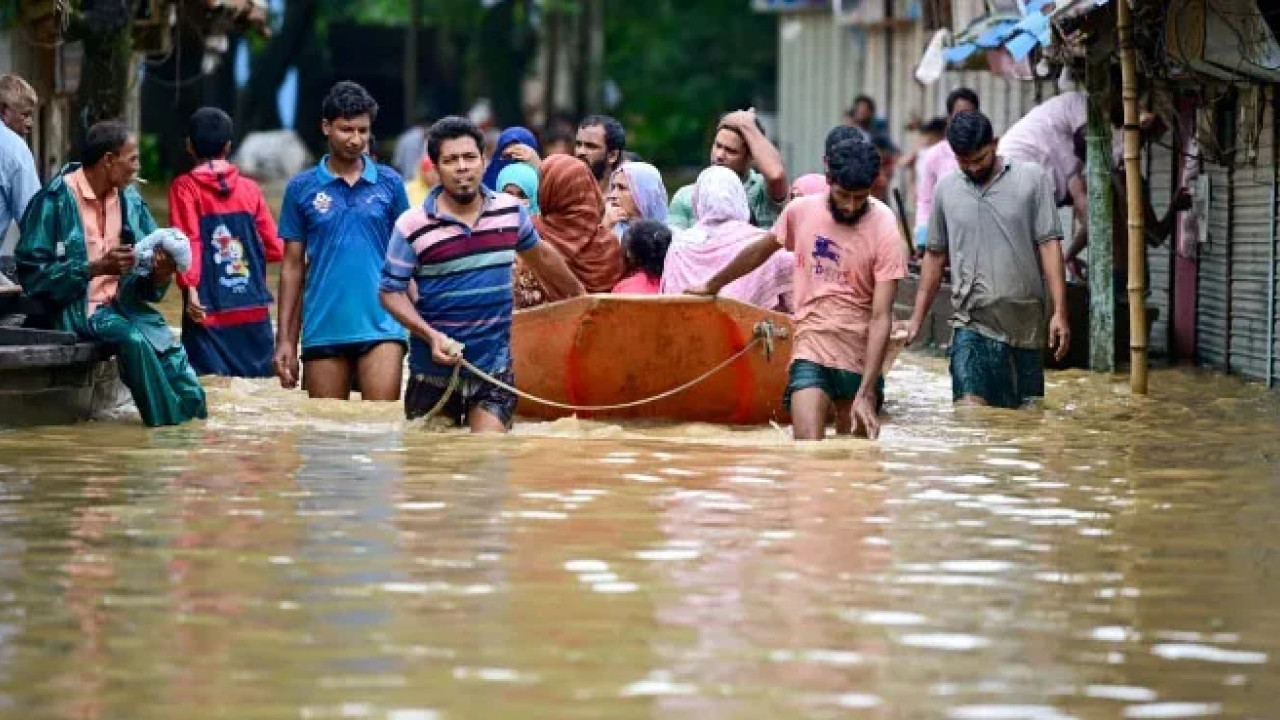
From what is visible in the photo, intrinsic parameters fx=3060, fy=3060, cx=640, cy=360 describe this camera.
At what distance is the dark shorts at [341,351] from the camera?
12781 mm

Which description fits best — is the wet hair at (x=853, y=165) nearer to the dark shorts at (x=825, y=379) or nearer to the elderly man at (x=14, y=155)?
the dark shorts at (x=825, y=379)

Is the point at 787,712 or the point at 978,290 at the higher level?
the point at 978,290

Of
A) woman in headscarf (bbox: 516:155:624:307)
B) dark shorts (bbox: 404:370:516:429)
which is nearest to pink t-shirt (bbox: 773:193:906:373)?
dark shorts (bbox: 404:370:516:429)

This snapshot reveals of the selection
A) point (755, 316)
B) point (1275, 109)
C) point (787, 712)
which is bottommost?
point (787, 712)

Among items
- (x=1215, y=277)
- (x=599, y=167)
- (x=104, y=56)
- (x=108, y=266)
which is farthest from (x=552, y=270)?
(x=104, y=56)

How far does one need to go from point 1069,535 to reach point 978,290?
3.58 m

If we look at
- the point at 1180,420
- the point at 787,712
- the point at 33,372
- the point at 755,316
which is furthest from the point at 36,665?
the point at 1180,420

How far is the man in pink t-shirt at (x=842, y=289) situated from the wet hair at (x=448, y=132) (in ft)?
4.46

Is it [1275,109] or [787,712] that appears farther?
[1275,109]

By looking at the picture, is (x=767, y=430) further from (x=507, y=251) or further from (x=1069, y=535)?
(x=1069, y=535)

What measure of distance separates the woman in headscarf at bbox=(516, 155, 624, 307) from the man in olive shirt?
1.51m

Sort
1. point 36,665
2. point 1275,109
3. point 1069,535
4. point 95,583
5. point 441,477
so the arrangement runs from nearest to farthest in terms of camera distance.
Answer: point 36,665 → point 95,583 → point 1069,535 → point 441,477 → point 1275,109

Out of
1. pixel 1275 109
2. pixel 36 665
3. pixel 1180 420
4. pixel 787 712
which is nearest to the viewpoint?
pixel 787 712

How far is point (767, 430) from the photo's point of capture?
13617 mm
